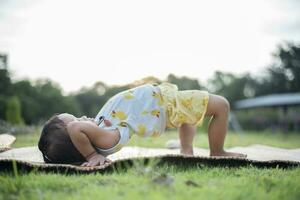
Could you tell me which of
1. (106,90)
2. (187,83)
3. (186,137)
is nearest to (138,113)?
(186,137)

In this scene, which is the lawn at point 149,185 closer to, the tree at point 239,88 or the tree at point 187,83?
the tree at point 187,83

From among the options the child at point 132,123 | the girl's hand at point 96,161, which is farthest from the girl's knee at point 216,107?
the girl's hand at point 96,161

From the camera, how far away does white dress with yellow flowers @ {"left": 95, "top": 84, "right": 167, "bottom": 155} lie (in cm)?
341

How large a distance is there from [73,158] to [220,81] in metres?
52.4

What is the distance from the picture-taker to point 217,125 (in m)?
3.58

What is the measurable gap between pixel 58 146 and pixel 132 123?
619mm

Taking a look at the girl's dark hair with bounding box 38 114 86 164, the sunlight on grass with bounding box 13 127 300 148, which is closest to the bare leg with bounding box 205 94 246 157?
the girl's dark hair with bounding box 38 114 86 164

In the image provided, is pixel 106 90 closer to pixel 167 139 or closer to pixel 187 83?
pixel 187 83

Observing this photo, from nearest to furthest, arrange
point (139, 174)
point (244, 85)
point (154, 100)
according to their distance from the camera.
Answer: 1. point (139, 174)
2. point (154, 100)
3. point (244, 85)

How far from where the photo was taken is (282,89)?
40.8 metres

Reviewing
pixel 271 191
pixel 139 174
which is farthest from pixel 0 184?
pixel 271 191

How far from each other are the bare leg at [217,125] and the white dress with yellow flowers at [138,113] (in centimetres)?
40

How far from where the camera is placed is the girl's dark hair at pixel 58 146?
3.14 m

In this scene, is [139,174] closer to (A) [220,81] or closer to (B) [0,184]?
(B) [0,184]
